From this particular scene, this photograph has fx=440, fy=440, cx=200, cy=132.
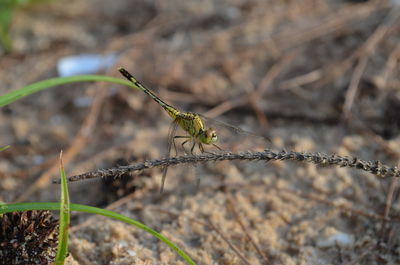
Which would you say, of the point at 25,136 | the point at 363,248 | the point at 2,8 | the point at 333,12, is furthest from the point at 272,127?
the point at 2,8

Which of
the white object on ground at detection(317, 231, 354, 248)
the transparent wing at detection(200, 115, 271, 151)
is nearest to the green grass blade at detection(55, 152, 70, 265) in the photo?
the white object on ground at detection(317, 231, 354, 248)

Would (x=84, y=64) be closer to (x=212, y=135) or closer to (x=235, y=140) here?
(x=235, y=140)

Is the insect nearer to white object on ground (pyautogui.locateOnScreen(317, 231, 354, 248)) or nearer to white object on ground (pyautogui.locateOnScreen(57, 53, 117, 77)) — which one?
white object on ground (pyautogui.locateOnScreen(317, 231, 354, 248))

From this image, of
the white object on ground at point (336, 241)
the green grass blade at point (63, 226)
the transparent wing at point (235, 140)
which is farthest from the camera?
the transparent wing at point (235, 140)

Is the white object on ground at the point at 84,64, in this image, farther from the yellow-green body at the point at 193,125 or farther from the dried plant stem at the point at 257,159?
the dried plant stem at the point at 257,159

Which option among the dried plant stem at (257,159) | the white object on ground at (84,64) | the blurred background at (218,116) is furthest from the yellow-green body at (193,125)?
the white object on ground at (84,64)
